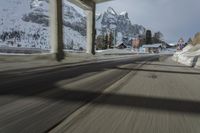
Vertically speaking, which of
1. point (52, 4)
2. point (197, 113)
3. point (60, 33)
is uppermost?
point (52, 4)

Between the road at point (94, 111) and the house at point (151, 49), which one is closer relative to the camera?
the road at point (94, 111)

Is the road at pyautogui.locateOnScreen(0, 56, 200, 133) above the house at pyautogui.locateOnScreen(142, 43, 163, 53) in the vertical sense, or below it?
above

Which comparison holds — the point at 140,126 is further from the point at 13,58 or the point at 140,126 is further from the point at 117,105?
the point at 13,58

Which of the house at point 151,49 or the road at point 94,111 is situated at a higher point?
the road at point 94,111

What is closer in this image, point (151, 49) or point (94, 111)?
point (94, 111)

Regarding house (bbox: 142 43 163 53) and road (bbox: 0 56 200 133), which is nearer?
road (bbox: 0 56 200 133)

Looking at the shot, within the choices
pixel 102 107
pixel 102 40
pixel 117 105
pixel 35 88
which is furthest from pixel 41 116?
pixel 102 40

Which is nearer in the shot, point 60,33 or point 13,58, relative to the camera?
point 13,58

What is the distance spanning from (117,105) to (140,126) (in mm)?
1627

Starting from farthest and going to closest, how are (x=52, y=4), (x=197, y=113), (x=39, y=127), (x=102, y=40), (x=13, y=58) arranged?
1. (x=102, y=40)
2. (x=52, y=4)
3. (x=13, y=58)
4. (x=197, y=113)
5. (x=39, y=127)

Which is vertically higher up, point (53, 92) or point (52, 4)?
point (52, 4)

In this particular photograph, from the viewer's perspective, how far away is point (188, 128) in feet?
16.5

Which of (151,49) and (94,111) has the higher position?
(94,111)

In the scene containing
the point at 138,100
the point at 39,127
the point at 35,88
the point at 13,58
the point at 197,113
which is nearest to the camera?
the point at 39,127
